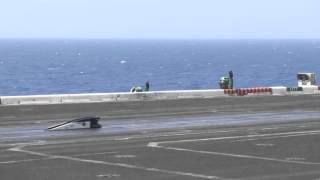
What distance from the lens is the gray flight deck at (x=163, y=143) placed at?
1692cm

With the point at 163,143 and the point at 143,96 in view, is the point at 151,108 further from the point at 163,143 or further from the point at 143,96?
the point at 163,143

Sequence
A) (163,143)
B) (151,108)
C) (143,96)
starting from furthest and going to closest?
1. (143,96)
2. (151,108)
3. (163,143)

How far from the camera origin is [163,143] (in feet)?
73.0

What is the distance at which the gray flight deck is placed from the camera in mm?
16922

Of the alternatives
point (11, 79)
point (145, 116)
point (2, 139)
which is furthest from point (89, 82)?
point (2, 139)

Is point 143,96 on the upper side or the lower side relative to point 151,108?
upper

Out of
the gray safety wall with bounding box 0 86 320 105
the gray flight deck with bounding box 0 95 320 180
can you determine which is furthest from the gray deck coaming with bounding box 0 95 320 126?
the gray safety wall with bounding box 0 86 320 105

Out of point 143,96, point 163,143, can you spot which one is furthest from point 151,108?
point 163,143

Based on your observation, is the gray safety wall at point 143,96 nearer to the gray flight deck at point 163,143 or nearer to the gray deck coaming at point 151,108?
the gray deck coaming at point 151,108

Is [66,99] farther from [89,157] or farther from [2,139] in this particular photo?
[89,157]

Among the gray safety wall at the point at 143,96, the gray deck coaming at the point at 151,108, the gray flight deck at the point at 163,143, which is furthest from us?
the gray safety wall at the point at 143,96

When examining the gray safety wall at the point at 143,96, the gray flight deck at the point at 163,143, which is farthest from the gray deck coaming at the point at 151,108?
the gray safety wall at the point at 143,96

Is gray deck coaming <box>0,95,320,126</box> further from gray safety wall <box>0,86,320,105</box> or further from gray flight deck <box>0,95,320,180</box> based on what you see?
A: gray safety wall <box>0,86,320,105</box>

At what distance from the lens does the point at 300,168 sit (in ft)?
57.6
